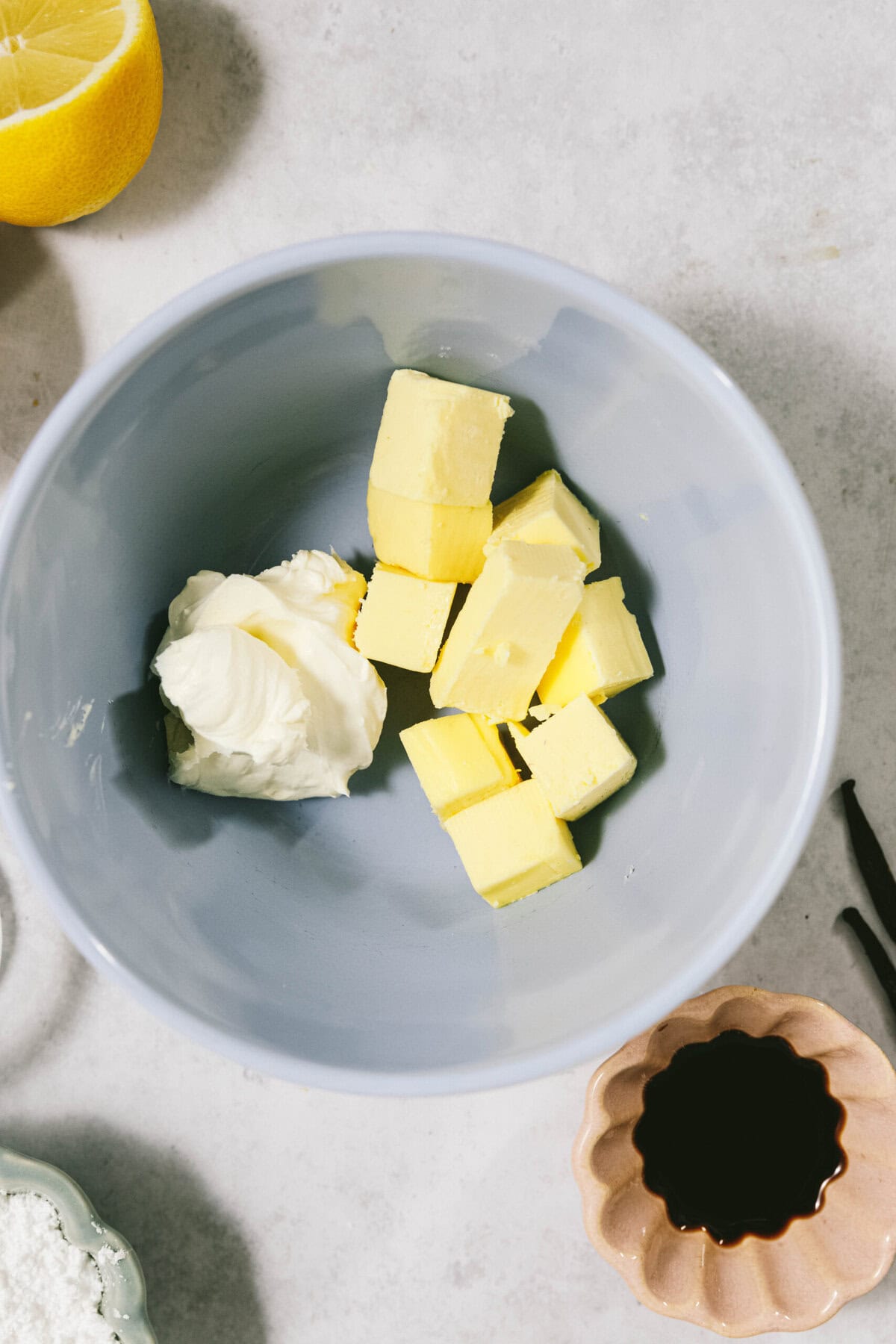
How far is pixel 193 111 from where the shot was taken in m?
1.09

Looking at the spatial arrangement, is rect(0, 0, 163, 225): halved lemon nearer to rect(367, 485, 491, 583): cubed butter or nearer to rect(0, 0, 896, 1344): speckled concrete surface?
rect(0, 0, 896, 1344): speckled concrete surface

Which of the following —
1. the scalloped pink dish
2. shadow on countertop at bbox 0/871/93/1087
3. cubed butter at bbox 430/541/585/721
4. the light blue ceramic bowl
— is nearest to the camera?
the light blue ceramic bowl

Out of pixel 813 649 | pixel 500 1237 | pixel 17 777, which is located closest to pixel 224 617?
pixel 17 777

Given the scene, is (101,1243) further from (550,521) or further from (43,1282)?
(550,521)

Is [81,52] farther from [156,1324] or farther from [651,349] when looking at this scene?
[156,1324]

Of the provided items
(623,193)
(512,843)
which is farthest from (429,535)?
(623,193)

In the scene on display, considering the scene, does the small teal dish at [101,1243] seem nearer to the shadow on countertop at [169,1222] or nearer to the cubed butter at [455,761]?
the shadow on countertop at [169,1222]

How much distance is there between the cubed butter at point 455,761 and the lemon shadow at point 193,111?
0.66m

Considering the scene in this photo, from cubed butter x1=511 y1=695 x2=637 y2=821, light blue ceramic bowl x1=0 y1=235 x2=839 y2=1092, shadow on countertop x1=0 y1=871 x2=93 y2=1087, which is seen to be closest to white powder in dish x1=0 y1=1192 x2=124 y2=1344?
shadow on countertop x1=0 y1=871 x2=93 y2=1087

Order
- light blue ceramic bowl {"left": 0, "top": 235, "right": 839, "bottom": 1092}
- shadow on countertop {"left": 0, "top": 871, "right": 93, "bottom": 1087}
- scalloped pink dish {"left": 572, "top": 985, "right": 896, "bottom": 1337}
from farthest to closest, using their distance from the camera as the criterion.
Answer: shadow on countertop {"left": 0, "top": 871, "right": 93, "bottom": 1087}, scalloped pink dish {"left": 572, "top": 985, "right": 896, "bottom": 1337}, light blue ceramic bowl {"left": 0, "top": 235, "right": 839, "bottom": 1092}

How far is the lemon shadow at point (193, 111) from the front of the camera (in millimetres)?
1083

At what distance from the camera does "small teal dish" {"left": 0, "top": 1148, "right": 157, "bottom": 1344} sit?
1072 mm

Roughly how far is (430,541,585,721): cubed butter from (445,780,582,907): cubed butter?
98 mm

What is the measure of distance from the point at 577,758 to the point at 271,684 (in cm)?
32
